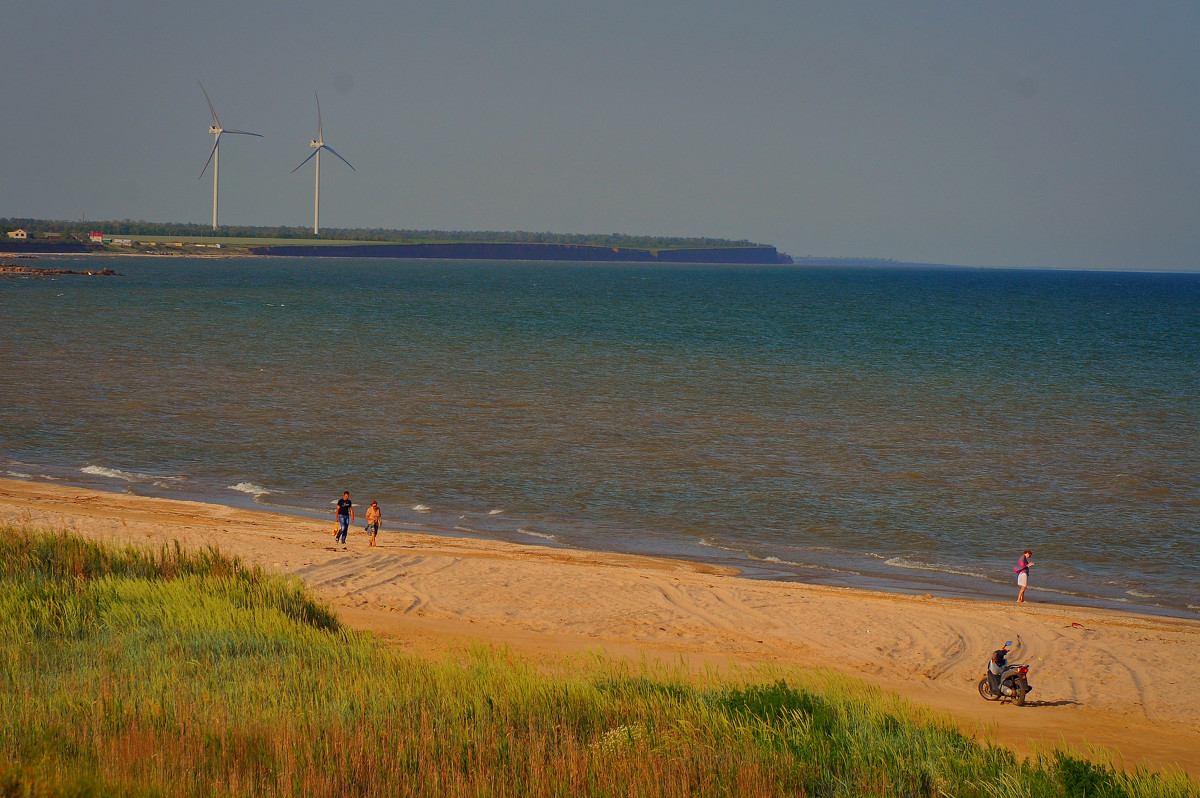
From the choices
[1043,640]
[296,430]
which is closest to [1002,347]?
[296,430]

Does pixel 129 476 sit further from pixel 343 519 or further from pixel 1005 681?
pixel 1005 681

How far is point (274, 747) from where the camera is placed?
7.38 meters

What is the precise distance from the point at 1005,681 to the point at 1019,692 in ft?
0.64

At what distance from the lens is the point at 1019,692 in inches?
480

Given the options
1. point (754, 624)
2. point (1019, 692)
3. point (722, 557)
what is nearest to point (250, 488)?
point (722, 557)

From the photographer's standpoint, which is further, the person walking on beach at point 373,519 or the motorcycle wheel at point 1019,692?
the person walking on beach at point 373,519

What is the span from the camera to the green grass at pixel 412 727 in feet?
23.2

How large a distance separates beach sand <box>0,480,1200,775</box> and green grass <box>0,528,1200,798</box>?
1.74 metres

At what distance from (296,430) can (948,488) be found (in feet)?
65.6

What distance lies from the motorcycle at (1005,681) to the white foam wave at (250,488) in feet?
58.3

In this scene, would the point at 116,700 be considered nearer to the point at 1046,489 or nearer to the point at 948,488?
the point at 948,488

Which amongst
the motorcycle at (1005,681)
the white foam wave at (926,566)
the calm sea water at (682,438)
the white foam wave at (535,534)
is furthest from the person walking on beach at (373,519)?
the motorcycle at (1005,681)

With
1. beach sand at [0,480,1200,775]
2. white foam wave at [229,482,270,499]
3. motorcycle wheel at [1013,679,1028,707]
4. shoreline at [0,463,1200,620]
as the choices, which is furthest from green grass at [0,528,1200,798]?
white foam wave at [229,482,270,499]

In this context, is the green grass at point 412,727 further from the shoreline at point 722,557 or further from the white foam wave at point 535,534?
the white foam wave at point 535,534
